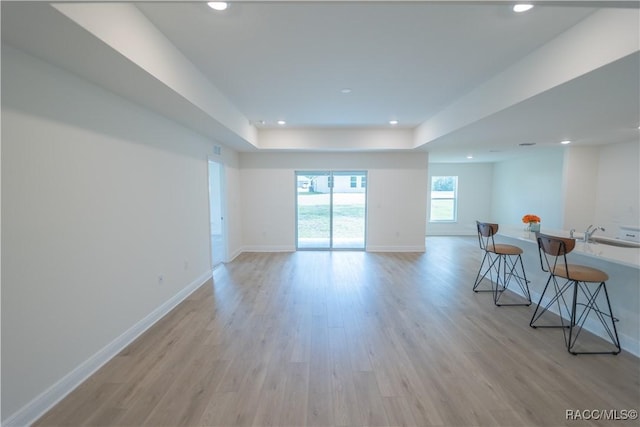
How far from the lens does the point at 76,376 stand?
202cm

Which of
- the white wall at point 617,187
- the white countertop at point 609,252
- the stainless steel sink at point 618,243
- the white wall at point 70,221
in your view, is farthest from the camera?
the white wall at point 617,187

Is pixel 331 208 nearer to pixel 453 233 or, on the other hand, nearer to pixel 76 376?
pixel 453 233

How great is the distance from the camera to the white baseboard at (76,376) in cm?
167

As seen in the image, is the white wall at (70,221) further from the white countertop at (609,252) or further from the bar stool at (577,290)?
the white countertop at (609,252)

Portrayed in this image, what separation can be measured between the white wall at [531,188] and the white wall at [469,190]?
0.20 meters

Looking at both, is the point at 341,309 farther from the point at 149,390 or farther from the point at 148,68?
the point at 148,68

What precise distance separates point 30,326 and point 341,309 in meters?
2.76

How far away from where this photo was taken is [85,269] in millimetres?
2131

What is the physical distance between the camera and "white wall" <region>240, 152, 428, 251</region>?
21.1 feet

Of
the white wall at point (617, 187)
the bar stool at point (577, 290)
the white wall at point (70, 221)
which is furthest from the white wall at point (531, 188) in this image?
the white wall at point (70, 221)

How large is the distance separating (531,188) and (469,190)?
181cm

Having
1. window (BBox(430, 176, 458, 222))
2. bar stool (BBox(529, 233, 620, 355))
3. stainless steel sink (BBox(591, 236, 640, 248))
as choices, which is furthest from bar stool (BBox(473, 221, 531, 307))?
window (BBox(430, 176, 458, 222))

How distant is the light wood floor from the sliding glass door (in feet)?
10.2

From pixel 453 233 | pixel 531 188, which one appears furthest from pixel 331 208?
pixel 531 188
